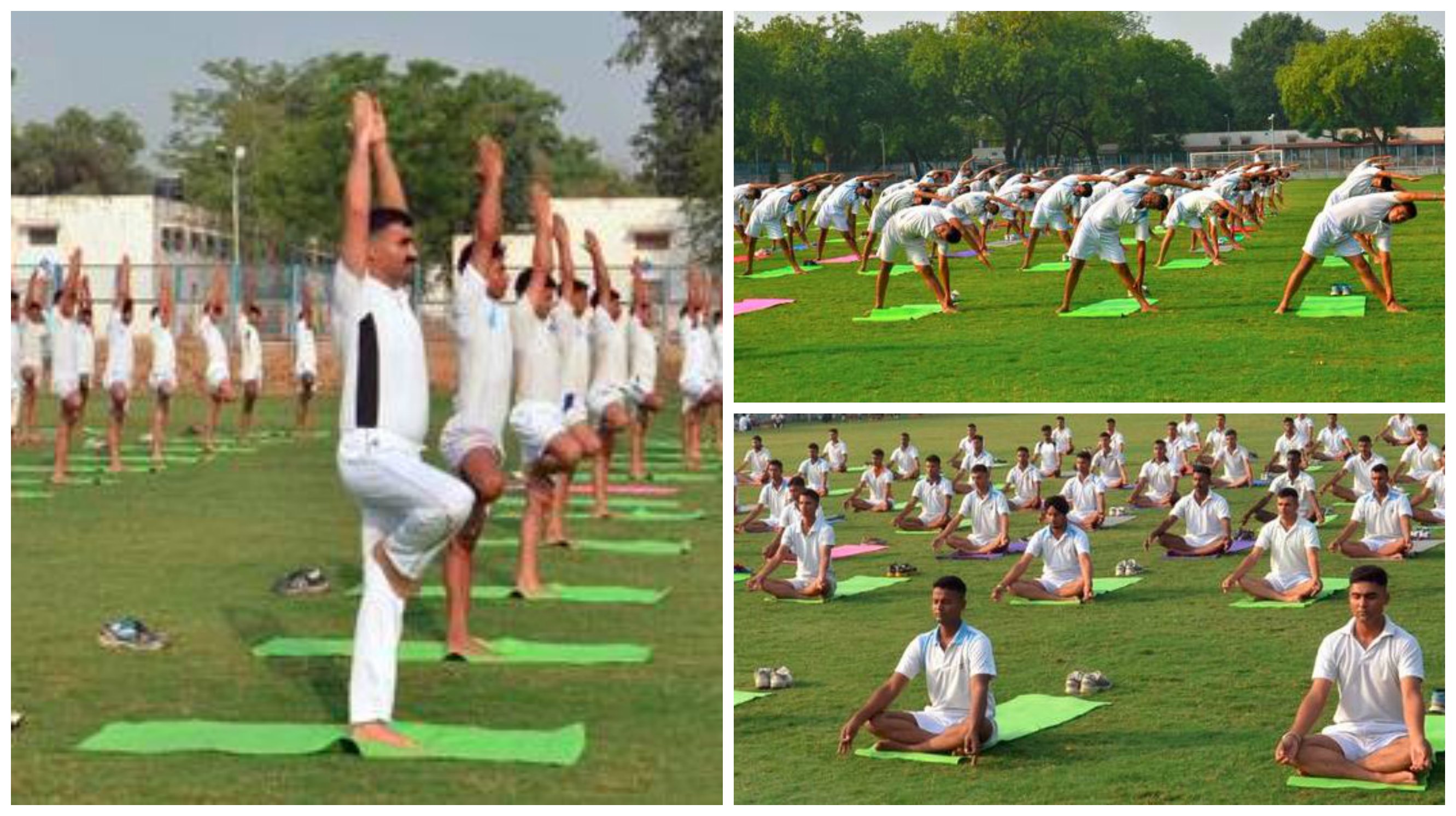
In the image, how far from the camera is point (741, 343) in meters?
12.3

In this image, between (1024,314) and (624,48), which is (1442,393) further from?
(624,48)

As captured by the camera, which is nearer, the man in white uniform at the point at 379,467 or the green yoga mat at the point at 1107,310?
the man in white uniform at the point at 379,467

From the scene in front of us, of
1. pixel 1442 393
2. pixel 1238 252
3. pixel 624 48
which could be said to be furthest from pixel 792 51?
pixel 1238 252

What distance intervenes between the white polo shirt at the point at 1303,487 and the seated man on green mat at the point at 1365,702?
16.0 ft

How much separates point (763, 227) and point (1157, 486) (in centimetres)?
317

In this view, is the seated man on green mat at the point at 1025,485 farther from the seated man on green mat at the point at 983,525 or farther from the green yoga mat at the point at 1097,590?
the green yoga mat at the point at 1097,590

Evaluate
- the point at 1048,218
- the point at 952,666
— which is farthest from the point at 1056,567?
the point at 1048,218

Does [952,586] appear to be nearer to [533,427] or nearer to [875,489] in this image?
[533,427]

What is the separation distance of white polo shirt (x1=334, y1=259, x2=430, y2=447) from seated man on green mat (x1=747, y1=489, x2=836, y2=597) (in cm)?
350

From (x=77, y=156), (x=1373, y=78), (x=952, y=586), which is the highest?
(x=1373, y=78)

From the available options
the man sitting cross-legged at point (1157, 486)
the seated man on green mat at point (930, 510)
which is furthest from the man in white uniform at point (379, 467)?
the man sitting cross-legged at point (1157, 486)

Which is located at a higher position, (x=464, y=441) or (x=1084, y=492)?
(x=464, y=441)

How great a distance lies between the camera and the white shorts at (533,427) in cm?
941

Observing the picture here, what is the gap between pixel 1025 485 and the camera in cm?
1379
